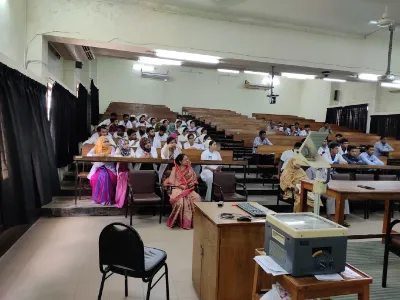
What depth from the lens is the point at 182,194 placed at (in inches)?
172

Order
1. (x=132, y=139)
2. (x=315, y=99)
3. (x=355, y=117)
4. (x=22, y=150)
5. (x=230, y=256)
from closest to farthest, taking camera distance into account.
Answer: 1. (x=230, y=256)
2. (x=22, y=150)
3. (x=132, y=139)
4. (x=355, y=117)
5. (x=315, y=99)

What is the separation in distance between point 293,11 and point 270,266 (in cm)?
455

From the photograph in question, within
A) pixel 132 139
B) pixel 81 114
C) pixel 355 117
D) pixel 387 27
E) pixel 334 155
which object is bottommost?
pixel 334 155

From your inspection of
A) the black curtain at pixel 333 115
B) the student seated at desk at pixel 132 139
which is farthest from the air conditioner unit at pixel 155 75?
the black curtain at pixel 333 115

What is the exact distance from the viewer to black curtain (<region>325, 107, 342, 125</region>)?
13.1 m

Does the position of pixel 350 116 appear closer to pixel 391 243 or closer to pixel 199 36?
pixel 199 36

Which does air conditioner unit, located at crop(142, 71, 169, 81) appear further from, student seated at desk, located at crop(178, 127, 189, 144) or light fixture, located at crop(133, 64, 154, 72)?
student seated at desk, located at crop(178, 127, 189, 144)

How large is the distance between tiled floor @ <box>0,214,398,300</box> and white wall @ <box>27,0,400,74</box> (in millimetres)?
2868

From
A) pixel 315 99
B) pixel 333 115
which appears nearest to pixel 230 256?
pixel 333 115

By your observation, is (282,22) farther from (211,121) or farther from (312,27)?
(211,121)

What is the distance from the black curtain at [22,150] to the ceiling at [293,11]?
2.20 metres

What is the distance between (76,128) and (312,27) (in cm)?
561

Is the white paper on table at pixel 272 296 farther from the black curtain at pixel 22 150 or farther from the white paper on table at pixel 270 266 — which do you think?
the black curtain at pixel 22 150

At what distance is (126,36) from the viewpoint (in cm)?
477
